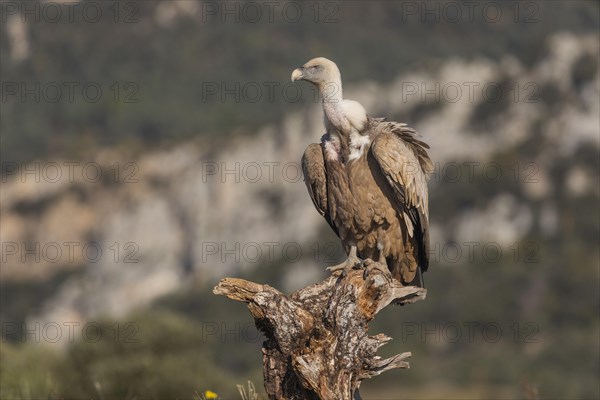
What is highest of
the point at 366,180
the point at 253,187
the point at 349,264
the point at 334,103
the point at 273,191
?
the point at 253,187

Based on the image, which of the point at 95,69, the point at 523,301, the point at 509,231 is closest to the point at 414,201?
the point at 523,301

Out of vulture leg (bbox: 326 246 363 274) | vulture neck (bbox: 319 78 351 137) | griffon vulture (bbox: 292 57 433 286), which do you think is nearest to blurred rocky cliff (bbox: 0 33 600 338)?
griffon vulture (bbox: 292 57 433 286)

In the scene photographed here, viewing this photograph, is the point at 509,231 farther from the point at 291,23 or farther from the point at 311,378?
the point at 291,23

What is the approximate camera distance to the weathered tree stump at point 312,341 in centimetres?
873

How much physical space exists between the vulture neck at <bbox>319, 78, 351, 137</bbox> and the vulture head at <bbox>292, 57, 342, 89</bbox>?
0.02 meters

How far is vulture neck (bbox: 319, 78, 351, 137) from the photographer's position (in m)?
10.7

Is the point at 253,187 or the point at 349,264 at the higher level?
the point at 253,187

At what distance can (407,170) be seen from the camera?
10.9 metres

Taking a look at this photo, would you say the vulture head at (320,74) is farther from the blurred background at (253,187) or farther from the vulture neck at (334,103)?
the blurred background at (253,187)

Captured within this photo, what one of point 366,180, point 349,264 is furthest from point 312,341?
point 366,180

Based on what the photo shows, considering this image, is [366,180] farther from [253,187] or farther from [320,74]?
[253,187]

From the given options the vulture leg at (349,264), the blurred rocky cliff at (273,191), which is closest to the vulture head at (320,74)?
the vulture leg at (349,264)

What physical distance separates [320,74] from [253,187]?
312ft

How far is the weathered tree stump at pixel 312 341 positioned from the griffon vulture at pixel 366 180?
1.59 metres
